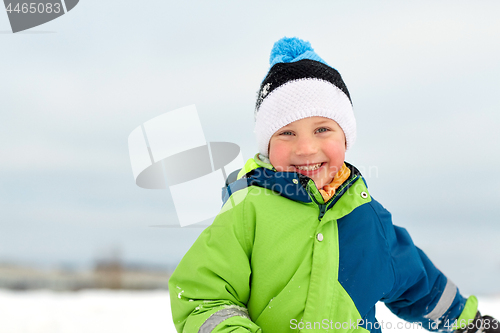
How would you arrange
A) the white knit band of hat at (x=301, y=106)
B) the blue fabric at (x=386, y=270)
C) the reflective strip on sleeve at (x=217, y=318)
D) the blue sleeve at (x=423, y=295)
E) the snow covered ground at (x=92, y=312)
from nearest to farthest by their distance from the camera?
the reflective strip on sleeve at (x=217, y=318), the blue fabric at (x=386, y=270), the white knit band of hat at (x=301, y=106), the blue sleeve at (x=423, y=295), the snow covered ground at (x=92, y=312)

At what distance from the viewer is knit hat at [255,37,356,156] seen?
133cm

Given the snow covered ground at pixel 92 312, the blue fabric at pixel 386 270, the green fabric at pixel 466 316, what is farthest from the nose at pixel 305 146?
the snow covered ground at pixel 92 312

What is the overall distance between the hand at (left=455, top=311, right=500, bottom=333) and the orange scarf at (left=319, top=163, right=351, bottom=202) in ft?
2.83

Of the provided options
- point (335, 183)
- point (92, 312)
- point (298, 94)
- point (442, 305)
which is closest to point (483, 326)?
point (442, 305)

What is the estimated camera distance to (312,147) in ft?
4.14

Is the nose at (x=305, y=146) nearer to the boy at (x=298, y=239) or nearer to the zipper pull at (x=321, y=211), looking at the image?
the boy at (x=298, y=239)

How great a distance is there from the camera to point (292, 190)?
125 centimetres

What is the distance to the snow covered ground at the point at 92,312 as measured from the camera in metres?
2.05

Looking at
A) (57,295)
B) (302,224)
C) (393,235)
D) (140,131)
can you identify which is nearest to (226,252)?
(302,224)

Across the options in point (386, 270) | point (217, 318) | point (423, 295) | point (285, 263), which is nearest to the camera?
point (217, 318)

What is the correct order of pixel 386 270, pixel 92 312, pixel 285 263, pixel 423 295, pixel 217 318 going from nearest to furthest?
pixel 217 318 < pixel 285 263 < pixel 386 270 < pixel 423 295 < pixel 92 312

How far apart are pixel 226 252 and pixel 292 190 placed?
313 mm

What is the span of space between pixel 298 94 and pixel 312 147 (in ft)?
0.73

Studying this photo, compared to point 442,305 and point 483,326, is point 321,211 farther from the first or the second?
point 483,326
